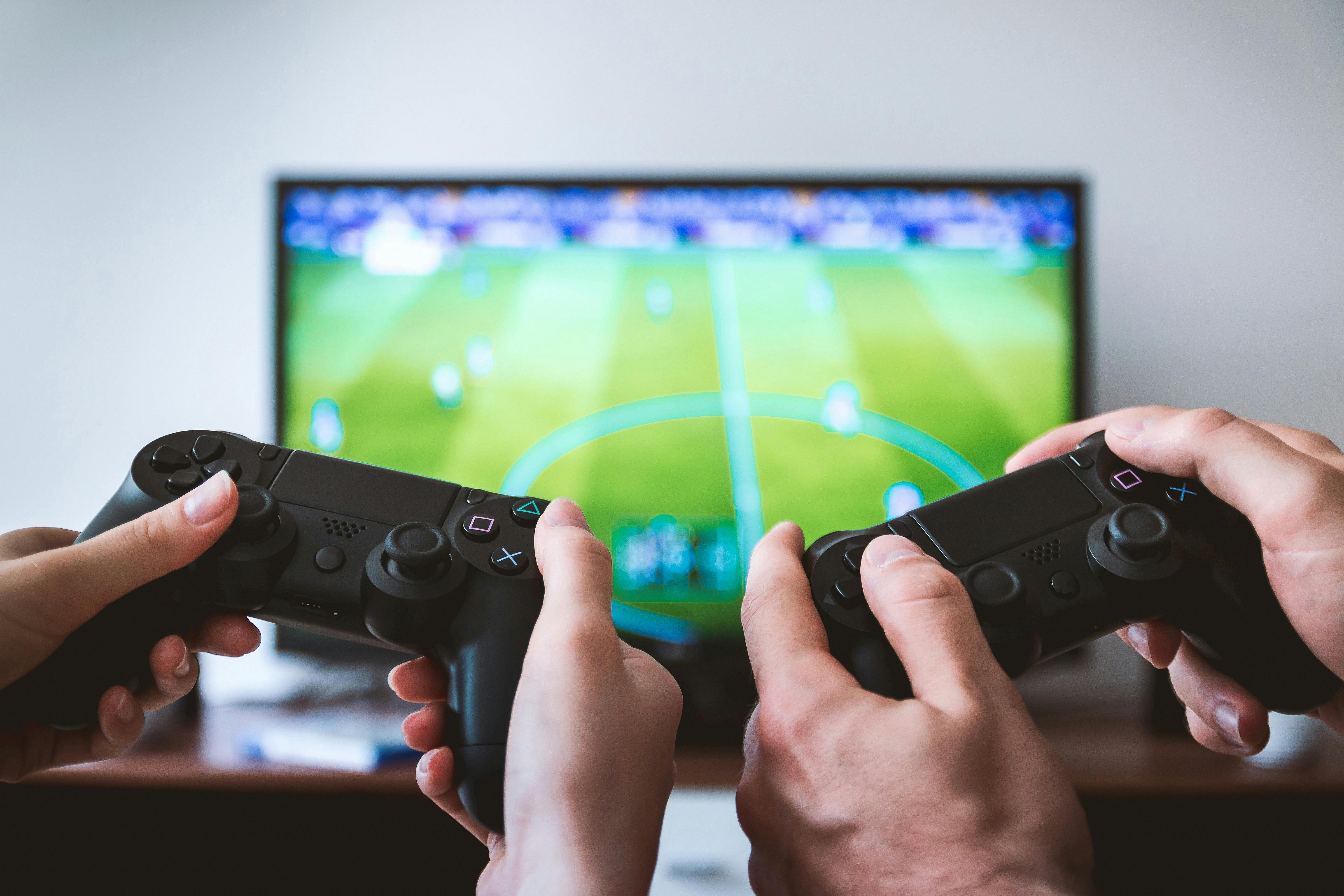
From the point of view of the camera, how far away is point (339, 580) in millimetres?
470

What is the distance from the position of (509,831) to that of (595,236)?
0.93 m

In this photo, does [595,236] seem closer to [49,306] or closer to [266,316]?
[266,316]

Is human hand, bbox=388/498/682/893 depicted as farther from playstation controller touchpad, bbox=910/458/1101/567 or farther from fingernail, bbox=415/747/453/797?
playstation controller touchpad, bbox=910/458/1101/567

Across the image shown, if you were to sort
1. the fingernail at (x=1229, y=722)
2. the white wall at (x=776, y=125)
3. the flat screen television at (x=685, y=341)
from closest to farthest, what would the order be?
the fingernail at (x=1229, y=722)
the flat screen television at (x=685, y=341)
the white wall at (x=776, y=125)

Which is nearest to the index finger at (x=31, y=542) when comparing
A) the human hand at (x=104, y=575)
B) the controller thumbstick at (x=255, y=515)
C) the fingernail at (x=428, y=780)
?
the human hand at (x=104, y=575)

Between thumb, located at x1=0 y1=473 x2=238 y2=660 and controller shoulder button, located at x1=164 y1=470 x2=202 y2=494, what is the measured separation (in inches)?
1.2

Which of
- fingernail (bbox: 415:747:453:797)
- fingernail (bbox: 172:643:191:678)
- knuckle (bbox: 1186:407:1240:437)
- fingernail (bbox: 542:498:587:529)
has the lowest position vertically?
fingernail (bbox: 415:747:453:797)

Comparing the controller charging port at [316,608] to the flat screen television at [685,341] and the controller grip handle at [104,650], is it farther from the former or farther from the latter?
the flat screen television at [685,341]

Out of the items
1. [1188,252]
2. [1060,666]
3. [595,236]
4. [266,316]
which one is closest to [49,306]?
[266,316]

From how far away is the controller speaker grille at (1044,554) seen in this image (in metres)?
0.48

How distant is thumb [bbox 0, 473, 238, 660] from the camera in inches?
17.9

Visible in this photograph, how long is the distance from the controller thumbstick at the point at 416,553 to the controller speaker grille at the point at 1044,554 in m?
0.35

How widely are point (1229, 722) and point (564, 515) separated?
0.50 meters

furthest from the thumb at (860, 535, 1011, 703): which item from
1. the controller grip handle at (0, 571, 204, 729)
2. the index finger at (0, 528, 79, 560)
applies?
the index finger at (0, 528, 79, 560)
